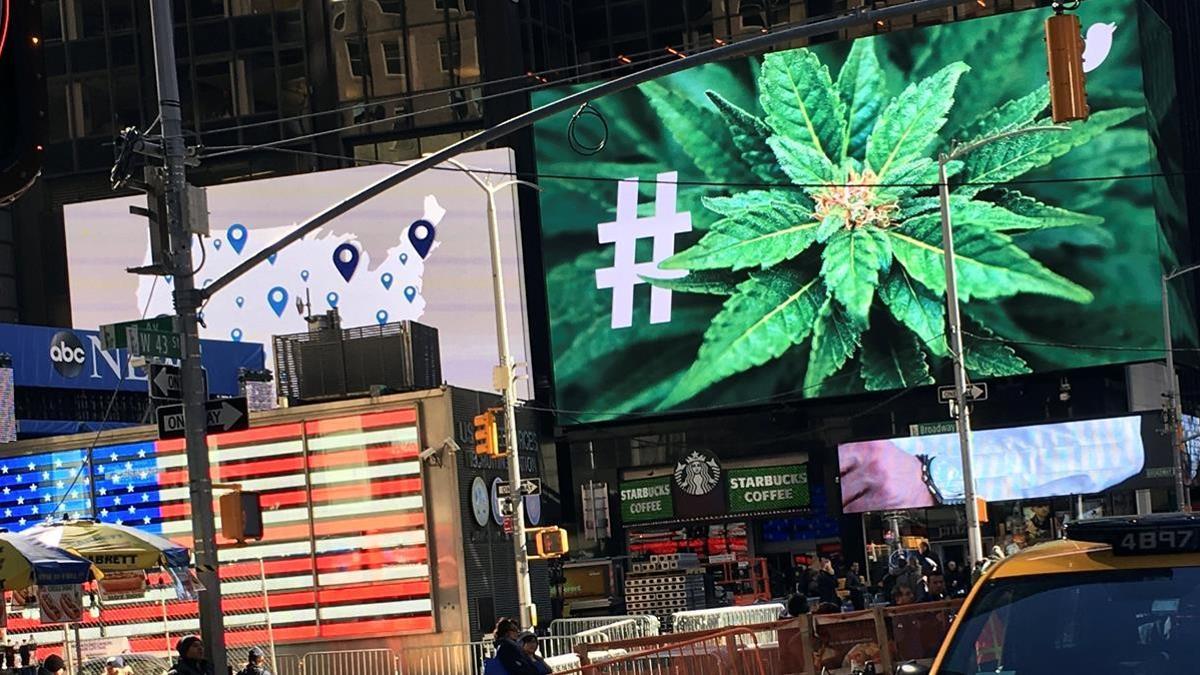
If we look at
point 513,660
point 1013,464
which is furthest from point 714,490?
point 513,660

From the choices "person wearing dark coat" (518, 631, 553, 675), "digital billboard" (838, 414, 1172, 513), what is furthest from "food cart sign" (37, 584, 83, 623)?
"digital billboard" (838, 414, 1172, 513)

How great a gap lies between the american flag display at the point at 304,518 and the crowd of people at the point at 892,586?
6957mm

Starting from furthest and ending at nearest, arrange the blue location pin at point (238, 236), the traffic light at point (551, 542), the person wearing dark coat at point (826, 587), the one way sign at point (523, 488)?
the blue location pin at point (238, 236) < the person wearing dark coat at point (826, 587) < the one way sign at point (523, 488) < the traffic light at point (551, 542)

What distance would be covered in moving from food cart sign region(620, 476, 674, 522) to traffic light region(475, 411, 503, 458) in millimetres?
31286

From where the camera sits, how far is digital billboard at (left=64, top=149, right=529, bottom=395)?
62.2 metres

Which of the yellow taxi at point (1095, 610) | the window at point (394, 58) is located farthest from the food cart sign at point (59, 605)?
the window at point (394, 58)

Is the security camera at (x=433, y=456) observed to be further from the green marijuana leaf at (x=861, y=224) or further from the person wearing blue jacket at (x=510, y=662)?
the green marijuana leaf at (x=861, y=224)

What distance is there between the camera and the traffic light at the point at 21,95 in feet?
11.3

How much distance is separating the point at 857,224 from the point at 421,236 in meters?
14.9

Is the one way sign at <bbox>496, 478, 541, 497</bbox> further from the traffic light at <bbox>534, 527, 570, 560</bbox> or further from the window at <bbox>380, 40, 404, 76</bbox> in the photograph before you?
the window at <bbox>380, 40, 404, 76</bbox>

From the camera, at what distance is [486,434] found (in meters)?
29.8

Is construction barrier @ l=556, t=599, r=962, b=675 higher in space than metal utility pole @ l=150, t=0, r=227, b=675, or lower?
lower

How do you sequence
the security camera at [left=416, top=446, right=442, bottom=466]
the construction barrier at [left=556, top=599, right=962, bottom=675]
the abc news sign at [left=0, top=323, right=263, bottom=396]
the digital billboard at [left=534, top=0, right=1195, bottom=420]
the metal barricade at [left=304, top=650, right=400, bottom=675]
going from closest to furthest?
the construction barrier at [left=556, top=599, right=962, bottom=675] < the metal barricade at [left=304, top=650, right=400, bottom=675] < the security camera at [left=416, top=446, right=442, bottom=466] < the abc news sign at [left=0, top=323, right=263, bottom=396] < the digital billboard at [left=534, top=0, right=1195, bottom=420]

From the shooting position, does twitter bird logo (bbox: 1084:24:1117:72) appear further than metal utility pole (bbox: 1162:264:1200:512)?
Yes
